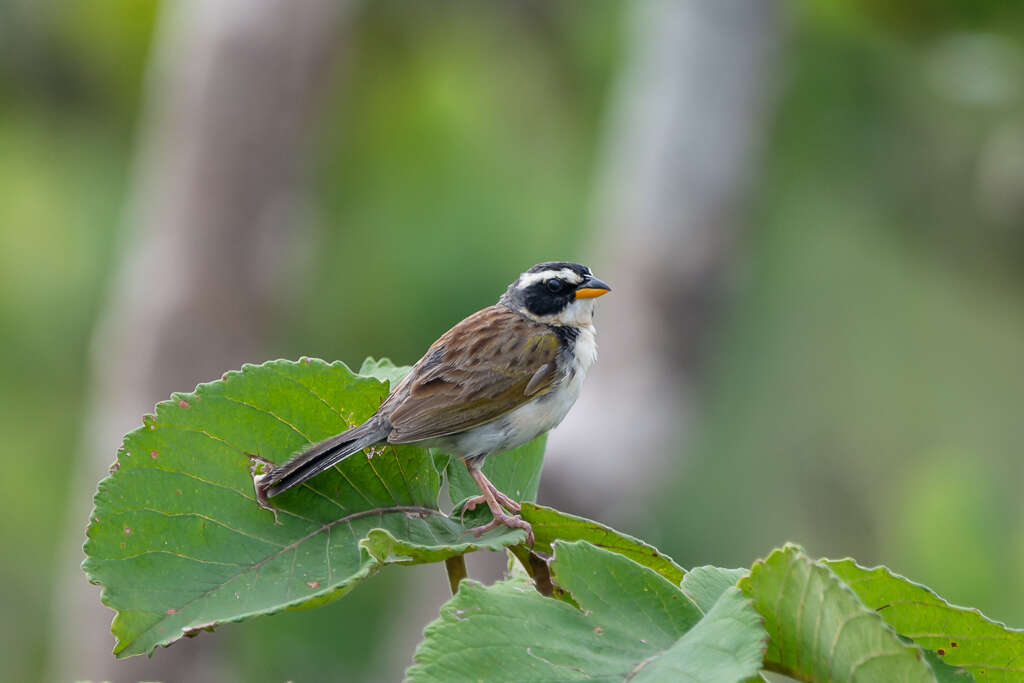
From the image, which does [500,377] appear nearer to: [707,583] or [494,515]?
[494,515]

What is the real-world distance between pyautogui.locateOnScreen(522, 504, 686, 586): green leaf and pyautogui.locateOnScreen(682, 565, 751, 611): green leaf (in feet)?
0.24

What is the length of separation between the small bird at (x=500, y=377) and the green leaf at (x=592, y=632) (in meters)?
0.40

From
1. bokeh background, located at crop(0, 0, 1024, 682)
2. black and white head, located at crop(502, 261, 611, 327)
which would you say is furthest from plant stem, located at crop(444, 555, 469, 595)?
bokeh background, located at crop(0, 0, 1024, 682)

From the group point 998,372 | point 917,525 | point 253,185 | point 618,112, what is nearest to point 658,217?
point 618,112

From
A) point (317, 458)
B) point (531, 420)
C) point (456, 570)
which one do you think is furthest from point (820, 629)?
point (531, 420)

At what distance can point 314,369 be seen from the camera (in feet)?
6.19

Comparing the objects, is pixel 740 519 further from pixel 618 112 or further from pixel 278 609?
pixel 278 609

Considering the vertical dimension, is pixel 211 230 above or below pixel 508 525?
below

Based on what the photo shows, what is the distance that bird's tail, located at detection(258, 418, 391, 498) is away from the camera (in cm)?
172

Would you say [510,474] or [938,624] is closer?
[938,624]

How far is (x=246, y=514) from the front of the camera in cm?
175

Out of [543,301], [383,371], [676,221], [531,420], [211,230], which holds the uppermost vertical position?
[676,221]

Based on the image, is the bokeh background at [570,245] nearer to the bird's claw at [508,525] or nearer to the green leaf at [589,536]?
the green leaf at [589,536]

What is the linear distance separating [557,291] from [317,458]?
1.65 meters
